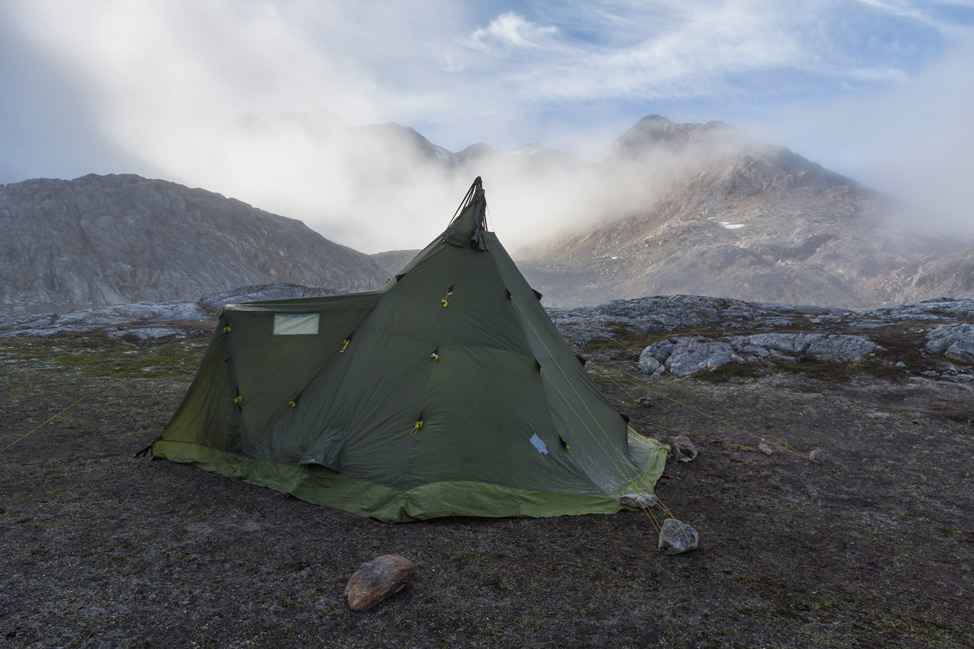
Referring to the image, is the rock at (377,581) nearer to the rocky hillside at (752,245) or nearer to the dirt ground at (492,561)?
the dirt ground at (492,561)

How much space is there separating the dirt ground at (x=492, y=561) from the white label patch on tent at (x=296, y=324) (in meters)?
3.30

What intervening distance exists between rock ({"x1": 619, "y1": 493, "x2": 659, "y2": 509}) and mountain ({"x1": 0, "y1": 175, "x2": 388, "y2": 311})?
105606 millimetres

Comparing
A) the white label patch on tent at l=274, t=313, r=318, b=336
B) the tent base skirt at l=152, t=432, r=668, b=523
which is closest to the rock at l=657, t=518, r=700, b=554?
the tent base skirt at l=152, t=432, r=668, b=523

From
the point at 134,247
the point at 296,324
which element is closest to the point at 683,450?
the point at 296,324

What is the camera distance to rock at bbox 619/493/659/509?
9.02 metres

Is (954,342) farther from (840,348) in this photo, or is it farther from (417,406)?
(417,406)

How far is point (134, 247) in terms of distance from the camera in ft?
336

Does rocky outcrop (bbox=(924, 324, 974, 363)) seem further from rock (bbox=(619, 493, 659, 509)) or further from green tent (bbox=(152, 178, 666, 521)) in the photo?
rock (bbox=(619, 493, 659, 509))

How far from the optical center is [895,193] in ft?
493

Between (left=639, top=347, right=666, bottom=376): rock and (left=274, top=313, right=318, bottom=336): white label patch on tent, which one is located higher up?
(left=274, top=313, right=318, bottom=336): white label patch on tent

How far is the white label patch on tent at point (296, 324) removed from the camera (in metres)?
10.7

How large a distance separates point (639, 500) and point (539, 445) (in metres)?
2.15

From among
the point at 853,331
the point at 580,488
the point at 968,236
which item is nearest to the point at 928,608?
the point at 580,488

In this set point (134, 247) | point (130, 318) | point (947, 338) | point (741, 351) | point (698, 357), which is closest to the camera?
point (947, 338)
